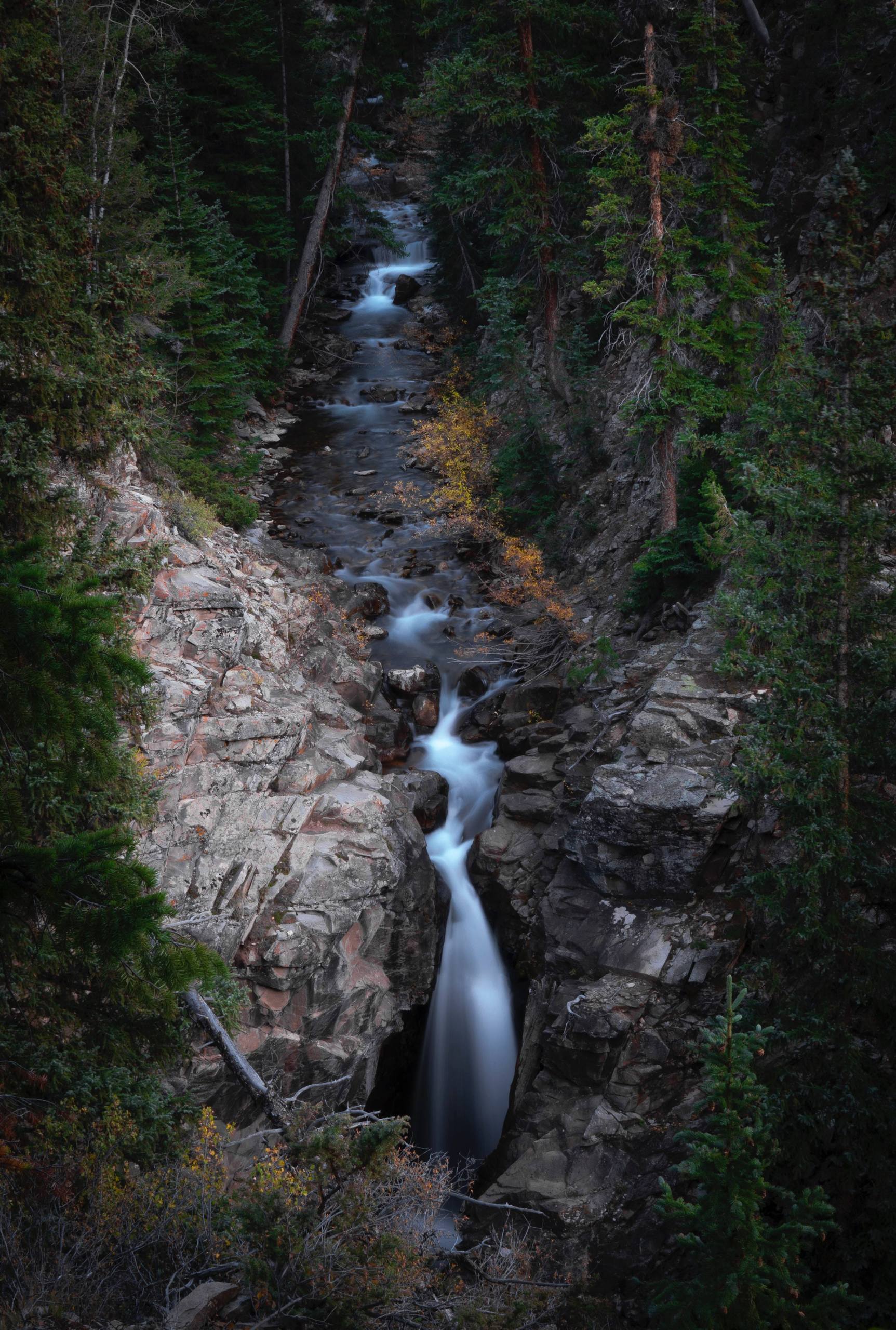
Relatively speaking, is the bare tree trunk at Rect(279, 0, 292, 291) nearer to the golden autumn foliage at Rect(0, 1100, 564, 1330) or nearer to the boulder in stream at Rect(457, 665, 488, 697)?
the boulder in stream at Rect(457, 665, 488, 697)

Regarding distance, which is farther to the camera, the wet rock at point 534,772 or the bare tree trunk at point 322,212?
the bare tree trunk at point 322,212

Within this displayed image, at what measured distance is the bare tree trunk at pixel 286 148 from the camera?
29609 millimetres

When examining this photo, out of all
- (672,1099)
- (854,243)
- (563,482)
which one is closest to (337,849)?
(672,1099)

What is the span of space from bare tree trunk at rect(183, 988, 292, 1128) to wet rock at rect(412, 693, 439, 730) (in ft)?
29.1

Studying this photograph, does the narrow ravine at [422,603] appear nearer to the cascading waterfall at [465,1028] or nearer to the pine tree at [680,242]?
the cascading waterfall at [465,1028]

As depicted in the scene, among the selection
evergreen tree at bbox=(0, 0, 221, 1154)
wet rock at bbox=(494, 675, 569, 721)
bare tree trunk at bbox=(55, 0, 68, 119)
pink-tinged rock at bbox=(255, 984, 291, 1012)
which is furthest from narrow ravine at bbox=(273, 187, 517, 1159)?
bare tree trunk at bbox=(55, 0, 68, 119)

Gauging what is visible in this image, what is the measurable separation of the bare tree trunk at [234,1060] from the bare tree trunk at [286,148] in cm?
2779

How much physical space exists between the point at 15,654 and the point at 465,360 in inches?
1040

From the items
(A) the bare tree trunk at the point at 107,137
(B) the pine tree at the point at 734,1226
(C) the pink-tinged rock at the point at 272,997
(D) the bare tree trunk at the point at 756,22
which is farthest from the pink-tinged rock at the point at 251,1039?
(D) the bare tree trunk at the point at 756,22

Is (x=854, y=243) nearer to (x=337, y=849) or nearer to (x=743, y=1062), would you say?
(x=743, y=1062)

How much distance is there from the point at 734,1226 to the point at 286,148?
115 ft

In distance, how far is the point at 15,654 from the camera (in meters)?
5.00

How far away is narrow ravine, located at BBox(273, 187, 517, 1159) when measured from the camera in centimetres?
1271

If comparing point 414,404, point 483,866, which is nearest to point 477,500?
point 414,404
